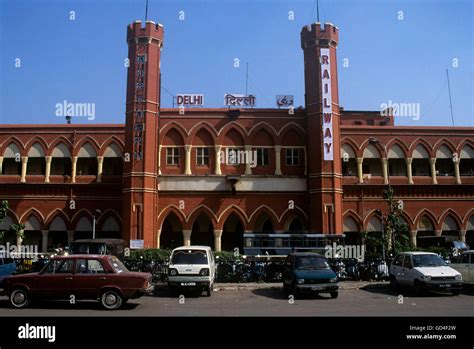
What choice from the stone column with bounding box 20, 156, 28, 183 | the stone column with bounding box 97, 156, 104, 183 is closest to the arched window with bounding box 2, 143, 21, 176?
the stone column with bounding box 20, 156, 28, 183

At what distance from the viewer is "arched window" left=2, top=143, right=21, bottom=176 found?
3519 centimetres

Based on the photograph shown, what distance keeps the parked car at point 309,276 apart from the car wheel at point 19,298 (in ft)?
28.5

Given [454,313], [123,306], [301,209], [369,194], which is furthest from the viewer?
[369,194]

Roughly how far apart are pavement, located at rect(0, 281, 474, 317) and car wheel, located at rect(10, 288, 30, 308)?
0.28 meters

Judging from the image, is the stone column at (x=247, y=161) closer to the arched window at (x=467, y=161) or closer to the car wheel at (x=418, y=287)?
the arched window at (x=467, y=161)

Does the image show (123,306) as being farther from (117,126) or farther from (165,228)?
(117,126)

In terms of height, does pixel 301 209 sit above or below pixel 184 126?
below

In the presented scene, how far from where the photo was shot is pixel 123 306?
14023 millimetres

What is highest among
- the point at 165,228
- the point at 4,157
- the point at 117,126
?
the point at 117,126

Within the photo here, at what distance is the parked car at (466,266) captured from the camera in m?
17.9

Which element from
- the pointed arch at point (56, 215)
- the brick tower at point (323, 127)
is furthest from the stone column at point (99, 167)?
the brick tower at point (323, 127)

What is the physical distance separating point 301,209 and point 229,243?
6517mm
